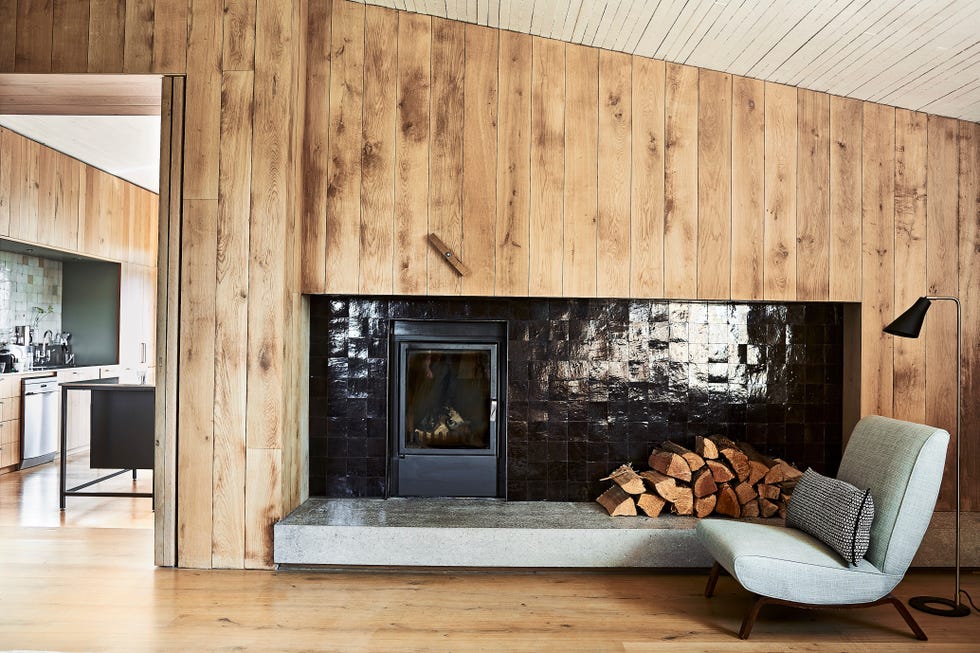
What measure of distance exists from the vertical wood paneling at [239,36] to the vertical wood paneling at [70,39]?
682 mm

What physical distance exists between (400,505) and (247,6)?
8.80ft

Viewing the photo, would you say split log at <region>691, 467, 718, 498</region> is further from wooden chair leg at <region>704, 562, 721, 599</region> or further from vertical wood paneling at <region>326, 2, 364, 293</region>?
vertical wood paneling at <region>326, 2, 364, 293</region>

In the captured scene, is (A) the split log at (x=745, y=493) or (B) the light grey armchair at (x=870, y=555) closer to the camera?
(B) the light grey armchair at (x=870, y=555)

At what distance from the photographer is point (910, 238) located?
3.71 meters

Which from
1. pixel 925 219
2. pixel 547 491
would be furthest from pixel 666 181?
pixel 547 491

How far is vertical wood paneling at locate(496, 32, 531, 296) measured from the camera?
3.66 meters

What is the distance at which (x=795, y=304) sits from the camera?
3912 millimetres

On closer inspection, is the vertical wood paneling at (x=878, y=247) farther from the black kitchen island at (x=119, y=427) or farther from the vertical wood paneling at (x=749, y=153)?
the black kitchen island at (x=119, y=427)

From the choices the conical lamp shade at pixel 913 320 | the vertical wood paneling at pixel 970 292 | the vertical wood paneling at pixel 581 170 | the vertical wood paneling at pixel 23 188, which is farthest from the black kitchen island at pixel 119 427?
the vertical wood paneling at pixel 970 292

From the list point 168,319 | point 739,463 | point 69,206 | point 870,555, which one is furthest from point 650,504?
point 69,206

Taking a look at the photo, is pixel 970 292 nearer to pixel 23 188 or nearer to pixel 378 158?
pixel 378 158

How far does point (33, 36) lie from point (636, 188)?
3143 mm

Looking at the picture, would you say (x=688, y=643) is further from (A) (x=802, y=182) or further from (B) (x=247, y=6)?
(B) (x=247, y=6)

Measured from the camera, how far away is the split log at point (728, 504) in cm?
357
